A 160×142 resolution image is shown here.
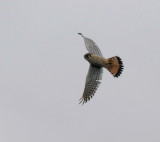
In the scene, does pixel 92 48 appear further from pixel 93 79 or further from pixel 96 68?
pixel 93 79

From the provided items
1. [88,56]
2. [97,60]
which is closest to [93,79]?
[97,60]

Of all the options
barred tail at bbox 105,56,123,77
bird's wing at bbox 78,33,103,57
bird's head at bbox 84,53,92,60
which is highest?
bird's wing at bbox 78,33,103,57

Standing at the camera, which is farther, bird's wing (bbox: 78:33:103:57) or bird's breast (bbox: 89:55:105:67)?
bird's wing (bbox: 78:33:103:57)

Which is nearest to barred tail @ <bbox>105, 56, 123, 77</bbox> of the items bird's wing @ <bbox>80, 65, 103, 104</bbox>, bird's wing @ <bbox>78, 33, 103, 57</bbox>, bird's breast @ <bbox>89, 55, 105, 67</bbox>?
bird's breast @ <bbox>89, 55, 105, 67</bbox>

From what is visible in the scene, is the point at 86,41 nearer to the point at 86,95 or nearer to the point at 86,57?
the point at 86,57

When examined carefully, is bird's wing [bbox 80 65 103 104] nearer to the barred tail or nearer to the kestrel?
the kestrel

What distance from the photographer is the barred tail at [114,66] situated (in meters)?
14.7

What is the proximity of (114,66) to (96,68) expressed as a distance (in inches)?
27.6

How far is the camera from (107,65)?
14.9 meters

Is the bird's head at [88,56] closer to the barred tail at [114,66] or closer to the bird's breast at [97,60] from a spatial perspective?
the bird's breast at [97,60]

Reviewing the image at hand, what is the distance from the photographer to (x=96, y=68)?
15.1 meters

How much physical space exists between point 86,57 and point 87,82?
89 cm

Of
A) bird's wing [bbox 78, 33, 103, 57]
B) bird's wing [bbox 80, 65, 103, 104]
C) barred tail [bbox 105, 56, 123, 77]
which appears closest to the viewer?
barred tail [bbox 105, 56, 123, 77]

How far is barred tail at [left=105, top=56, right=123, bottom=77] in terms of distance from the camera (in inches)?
578
